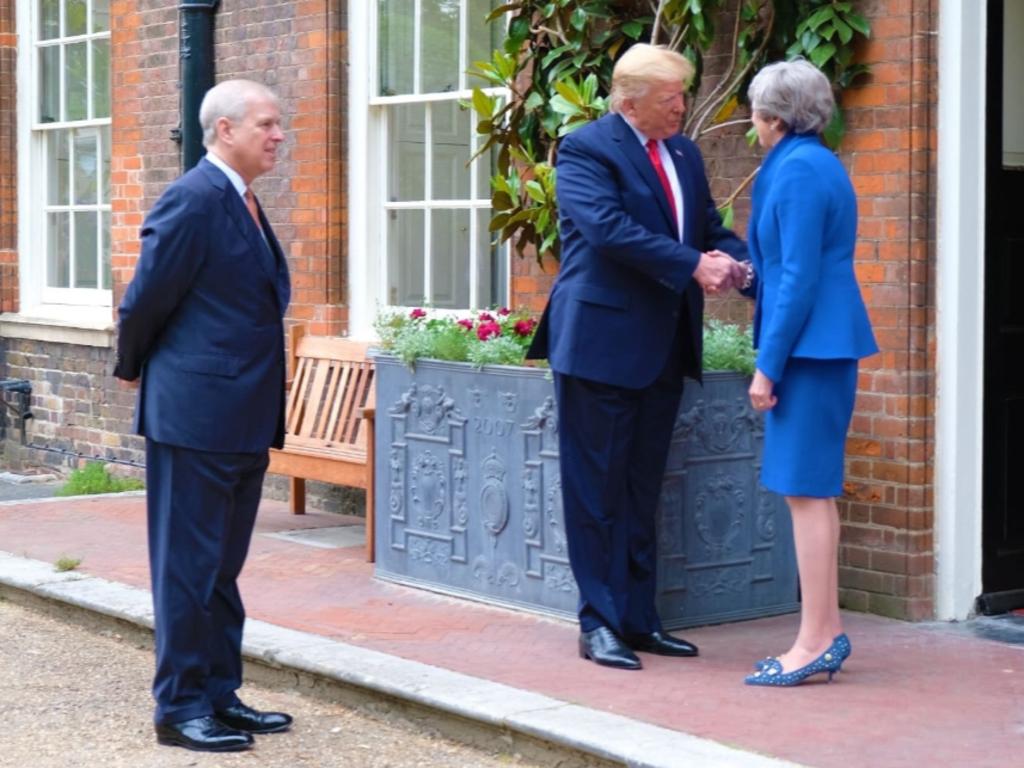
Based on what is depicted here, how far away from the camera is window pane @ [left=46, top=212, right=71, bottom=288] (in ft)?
39.4

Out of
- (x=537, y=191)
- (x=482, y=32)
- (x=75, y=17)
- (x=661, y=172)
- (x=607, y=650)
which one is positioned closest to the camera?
(x=607, y=650)

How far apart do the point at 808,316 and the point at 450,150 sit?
12.6 feet

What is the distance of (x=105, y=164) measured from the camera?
37.7 ft

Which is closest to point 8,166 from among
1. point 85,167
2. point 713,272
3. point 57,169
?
point 57,169

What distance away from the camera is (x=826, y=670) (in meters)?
5.56

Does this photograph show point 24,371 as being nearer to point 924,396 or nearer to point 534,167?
point 534,167

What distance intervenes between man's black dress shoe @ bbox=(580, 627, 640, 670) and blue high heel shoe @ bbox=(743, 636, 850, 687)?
425 mm

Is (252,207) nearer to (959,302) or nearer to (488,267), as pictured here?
(959,302)

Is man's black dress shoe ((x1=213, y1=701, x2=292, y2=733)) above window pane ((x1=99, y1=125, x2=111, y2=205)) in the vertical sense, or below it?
below

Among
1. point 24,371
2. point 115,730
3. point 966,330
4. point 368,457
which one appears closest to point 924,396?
point 966,330

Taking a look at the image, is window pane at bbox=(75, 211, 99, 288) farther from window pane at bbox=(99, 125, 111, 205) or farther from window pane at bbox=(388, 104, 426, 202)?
window pane at bbox=(388, 104, 426, 202)

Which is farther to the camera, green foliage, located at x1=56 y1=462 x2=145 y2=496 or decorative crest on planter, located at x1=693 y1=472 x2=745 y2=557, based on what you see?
green foliage, located at x1=56 y1=462 x2=145 y2=496

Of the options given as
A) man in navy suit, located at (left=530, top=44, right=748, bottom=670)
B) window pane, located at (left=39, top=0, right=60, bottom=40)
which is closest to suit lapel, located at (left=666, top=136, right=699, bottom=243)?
man in navy suit, located at (left=530, top=44, right=748, bottom=670)

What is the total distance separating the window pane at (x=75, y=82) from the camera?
38.4 feet
